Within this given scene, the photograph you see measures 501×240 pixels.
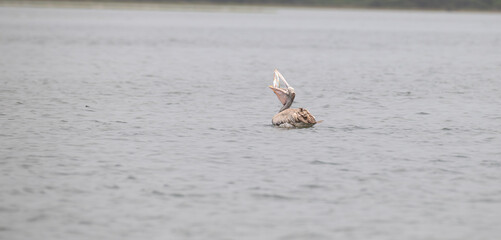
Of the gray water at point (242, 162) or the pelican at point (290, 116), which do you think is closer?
the gray water at point (242, 162)

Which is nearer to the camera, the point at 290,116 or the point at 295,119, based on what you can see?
the point at 295,119

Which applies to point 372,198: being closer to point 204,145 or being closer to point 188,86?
point 204,145

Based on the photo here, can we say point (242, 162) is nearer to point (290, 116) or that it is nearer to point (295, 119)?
point (295, 119)

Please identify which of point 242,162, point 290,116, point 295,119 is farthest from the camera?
point 290,116

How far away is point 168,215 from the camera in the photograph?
14.7 m

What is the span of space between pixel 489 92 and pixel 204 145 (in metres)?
19.7

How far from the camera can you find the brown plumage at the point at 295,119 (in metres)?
24.4

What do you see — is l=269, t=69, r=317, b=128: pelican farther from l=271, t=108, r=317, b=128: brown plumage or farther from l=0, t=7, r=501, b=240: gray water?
l=0, t=7, r=501, b=240: gray water

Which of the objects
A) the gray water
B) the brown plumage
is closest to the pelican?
the brown plumage

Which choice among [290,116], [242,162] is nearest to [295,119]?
[290,116]

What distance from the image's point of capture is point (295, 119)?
79.8 ft

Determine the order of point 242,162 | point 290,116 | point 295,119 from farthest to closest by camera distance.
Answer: point 290,116, point 295,119, point 242,162

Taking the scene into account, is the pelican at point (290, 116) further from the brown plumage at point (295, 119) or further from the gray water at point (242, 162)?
the gray water at point (242, 162)

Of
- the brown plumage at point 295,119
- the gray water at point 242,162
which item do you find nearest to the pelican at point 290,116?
the brown plumage at point 295,119
